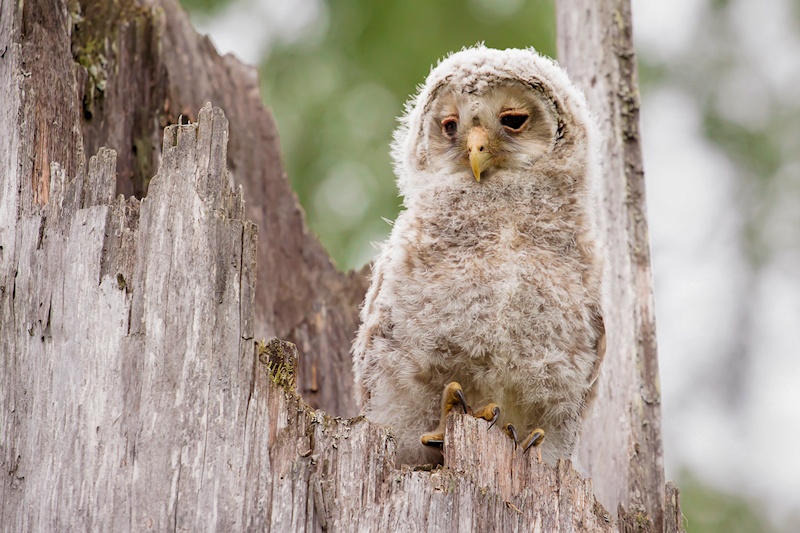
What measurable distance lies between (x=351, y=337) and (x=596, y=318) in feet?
5.10

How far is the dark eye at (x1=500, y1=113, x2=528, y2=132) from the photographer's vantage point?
11.5ft

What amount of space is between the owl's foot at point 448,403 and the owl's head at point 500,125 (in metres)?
0.76

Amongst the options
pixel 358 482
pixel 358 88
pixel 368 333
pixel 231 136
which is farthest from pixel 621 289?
pixel 358 88

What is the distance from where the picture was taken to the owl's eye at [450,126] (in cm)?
357

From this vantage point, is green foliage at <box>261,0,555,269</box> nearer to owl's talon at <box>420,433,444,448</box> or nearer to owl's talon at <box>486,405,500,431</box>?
owl's talon at <box>420,433,444,448</box>

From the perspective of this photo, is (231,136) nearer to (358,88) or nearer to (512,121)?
(512,121)

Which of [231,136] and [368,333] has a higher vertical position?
[231,136]

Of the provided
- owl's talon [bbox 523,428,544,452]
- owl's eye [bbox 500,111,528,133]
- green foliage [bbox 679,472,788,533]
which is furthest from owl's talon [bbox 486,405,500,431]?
green foliage [bbox 679,472,788,533]

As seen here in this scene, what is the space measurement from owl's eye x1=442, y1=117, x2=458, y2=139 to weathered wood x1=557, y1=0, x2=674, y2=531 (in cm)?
68

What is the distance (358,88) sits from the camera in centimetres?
680

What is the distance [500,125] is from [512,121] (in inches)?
2.3

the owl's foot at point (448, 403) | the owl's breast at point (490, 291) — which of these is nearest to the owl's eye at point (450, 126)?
the owl's breast at point (490, 291)

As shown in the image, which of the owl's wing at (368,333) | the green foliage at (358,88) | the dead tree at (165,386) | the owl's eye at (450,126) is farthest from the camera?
the green foliage at (358,88)

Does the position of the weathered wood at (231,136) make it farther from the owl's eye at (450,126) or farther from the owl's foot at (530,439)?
the owl's foot at (530,439)
